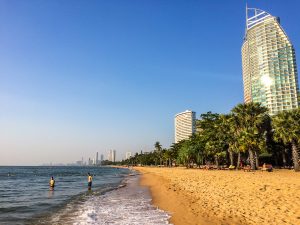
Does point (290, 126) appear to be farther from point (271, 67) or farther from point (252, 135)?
point (271, 67)

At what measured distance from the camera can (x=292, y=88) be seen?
148625mm

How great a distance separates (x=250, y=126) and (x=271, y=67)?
118m

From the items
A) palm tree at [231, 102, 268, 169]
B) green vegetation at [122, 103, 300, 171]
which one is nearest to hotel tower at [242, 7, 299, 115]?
green vegetation at [122, 103, 300, 171]

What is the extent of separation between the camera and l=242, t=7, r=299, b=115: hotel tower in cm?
14850

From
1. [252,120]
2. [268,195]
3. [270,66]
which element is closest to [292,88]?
[270,66]

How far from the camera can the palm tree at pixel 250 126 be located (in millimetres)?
47281

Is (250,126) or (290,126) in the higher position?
(250,126)

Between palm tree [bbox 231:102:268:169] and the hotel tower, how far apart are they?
342 feet

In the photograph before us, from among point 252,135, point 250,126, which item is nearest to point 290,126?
point 252,135

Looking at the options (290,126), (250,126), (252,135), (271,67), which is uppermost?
(271,67)

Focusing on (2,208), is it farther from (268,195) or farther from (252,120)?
(252,120)

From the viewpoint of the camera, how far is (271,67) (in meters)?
154

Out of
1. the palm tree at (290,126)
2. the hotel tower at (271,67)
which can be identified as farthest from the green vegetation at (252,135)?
the hotel tower at (271,67)

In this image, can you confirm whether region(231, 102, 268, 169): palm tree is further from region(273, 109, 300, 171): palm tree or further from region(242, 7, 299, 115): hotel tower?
region(242, 7, 299, 115): hotel tower
